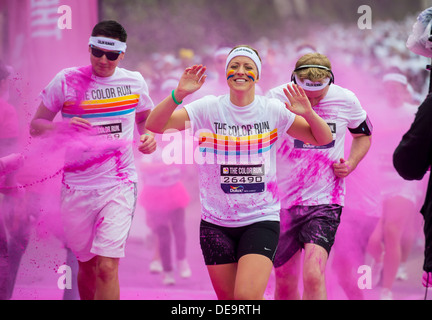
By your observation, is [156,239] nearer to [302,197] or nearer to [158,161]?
[158,161]

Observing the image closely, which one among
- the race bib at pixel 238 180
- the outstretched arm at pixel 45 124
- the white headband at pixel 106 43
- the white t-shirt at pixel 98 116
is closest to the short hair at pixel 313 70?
the race bib at pixel 238 180

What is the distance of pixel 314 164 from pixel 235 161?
930 millimetres

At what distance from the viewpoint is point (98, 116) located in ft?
17.6

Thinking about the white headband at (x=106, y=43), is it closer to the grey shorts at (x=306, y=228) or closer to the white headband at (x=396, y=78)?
the grey shorts at (x=306, y=228)

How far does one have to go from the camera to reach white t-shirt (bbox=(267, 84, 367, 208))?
5.57 meters

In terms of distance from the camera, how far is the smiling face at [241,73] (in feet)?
16.0

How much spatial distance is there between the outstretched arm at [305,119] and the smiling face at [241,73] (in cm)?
26

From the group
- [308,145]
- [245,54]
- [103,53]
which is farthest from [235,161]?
[103,53]

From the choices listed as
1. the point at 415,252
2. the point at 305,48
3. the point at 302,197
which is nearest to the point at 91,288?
the point at 302,197

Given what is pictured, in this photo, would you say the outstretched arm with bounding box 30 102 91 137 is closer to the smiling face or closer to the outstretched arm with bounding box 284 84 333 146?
the smiling face

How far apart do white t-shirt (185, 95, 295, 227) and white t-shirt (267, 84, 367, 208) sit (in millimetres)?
641

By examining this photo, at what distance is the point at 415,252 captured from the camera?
827 centimetres
